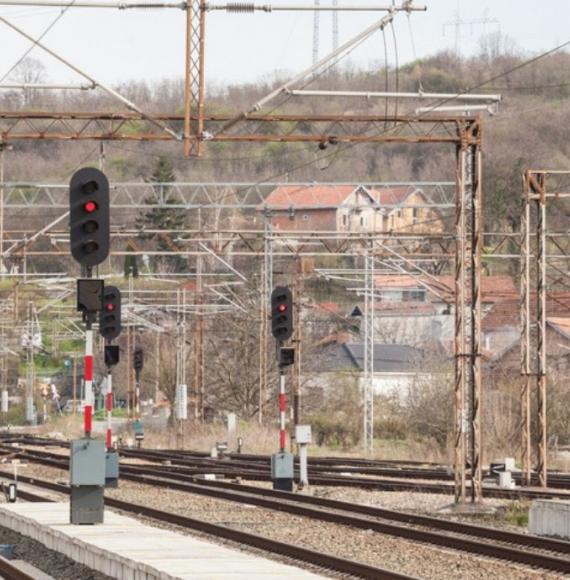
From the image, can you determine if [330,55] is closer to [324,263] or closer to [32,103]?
[324,263]

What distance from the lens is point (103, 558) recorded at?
18344mm

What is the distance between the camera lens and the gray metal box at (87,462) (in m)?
22.7

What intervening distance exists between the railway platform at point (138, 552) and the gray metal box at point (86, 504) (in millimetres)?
153

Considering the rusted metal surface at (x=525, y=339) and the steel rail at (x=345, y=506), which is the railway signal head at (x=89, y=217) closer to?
the steel rail at (x=345, y=506)

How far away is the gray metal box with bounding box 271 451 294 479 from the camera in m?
33.9

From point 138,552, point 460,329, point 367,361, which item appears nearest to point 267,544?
point 138,552

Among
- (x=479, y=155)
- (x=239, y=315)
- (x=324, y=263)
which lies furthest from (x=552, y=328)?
(x=479, y=155)

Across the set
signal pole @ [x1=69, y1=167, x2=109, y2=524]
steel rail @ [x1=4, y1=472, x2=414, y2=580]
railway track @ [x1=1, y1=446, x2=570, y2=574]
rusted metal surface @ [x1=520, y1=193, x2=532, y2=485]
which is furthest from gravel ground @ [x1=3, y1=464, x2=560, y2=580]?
rusted metal surface @ [x1=520, y1=193, x2=532, y2=485]

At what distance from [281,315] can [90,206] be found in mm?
13038

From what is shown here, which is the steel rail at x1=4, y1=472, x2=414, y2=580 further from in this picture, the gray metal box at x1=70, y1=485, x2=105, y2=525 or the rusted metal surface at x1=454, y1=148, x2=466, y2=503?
the rusted metal surface at x1=454, y1=148, x2=466, y2=503

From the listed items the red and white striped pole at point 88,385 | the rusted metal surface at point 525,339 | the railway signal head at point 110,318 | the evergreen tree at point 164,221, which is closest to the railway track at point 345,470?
the rusted metal surface at point 525,339

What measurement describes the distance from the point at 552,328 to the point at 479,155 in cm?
6507

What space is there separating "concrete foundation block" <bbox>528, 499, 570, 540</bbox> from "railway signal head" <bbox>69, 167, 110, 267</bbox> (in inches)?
263

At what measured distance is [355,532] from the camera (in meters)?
24.7
